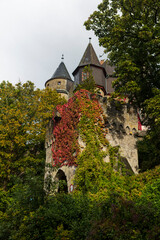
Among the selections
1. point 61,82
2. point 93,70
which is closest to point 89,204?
point 93,70

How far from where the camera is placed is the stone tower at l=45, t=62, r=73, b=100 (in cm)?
3984

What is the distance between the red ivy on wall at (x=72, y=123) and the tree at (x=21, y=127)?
5.53 metres

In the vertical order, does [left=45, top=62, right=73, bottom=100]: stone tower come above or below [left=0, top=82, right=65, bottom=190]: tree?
above

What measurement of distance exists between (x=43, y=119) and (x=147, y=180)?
1431 cm

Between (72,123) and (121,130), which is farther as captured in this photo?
(121,130)

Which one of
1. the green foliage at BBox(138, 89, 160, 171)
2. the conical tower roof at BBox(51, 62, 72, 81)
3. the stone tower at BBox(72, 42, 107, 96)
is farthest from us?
the conical tower roof at BBox(51, 62, 72, 81)

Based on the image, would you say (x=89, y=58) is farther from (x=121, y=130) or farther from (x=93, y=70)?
(x=121, y=130)

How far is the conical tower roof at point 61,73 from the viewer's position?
4147cm

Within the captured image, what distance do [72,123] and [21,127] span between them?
9629 mm

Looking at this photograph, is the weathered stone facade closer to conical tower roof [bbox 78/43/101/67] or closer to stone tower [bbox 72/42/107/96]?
stone tower [bbox 72/42/107/96]

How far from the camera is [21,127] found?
22.5m

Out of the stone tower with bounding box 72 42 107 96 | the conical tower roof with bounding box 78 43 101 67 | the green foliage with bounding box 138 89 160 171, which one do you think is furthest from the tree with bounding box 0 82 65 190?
the green foliage with bounding box 138 89 160 171

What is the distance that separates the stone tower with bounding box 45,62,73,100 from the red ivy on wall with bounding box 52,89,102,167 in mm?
24763

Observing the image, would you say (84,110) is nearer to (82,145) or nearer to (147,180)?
(82,145)
